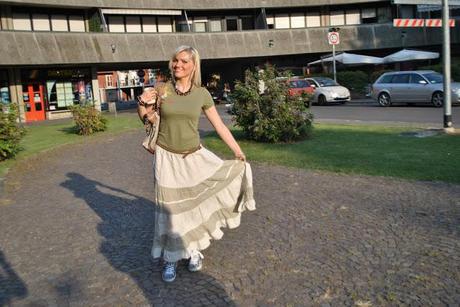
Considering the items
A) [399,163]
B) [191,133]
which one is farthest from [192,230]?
[399,163]

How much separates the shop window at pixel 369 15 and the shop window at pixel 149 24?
16930mm

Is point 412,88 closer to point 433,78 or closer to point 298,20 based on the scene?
point 433,78

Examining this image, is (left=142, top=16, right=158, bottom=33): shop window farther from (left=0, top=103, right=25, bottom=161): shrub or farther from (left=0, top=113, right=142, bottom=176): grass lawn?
(left=0, top=103, right=25, bottom=161): shrub

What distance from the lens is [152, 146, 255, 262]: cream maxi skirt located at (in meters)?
4.37

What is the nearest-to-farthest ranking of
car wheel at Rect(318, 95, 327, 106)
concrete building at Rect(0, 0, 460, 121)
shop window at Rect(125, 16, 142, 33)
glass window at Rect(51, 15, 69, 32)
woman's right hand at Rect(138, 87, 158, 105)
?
woman's right hand at Rect(138, 87, 158, 105) → car wheel at Rect(318, 95, 327, 106) → concrete building at Rect(0, 0, 460, 121) → glass window at Rect(51, 15, 69, 32) → shop window at Rect(125, 16, 142, 33)

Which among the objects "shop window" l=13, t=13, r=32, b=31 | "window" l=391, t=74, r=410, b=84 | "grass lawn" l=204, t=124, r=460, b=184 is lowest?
"grass lawn" l=204, t=124, r=460, b=184

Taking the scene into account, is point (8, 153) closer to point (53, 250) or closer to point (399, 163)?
A: point (53, 250)

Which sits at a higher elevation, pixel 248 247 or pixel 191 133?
pixel 191 133

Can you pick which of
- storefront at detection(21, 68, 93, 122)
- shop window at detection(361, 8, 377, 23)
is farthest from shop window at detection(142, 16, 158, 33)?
shop window at detection(361, 8, 377, 23)

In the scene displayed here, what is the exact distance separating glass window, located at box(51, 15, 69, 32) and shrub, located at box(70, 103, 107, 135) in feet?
54.2

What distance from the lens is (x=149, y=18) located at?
38.0m

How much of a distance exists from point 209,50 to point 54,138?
2025 cm

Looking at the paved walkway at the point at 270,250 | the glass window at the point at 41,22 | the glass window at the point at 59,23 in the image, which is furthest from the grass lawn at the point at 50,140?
the glass window at the point at 59,23

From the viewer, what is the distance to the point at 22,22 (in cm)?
3206
